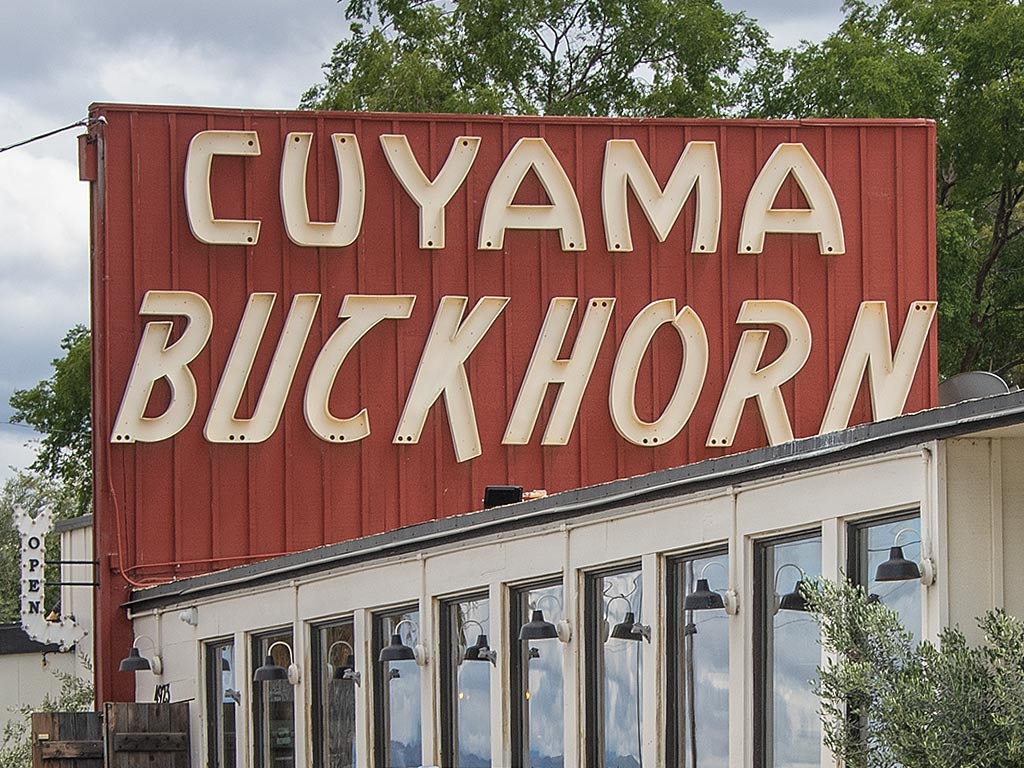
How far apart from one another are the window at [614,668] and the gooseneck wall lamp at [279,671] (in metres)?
4.32

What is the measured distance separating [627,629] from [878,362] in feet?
42.0

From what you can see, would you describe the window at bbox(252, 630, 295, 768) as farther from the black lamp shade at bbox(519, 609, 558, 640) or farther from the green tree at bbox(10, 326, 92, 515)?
the green tree at bbox(10, 326, 92, 515)

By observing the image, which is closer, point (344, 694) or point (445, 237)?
point (344, 694)

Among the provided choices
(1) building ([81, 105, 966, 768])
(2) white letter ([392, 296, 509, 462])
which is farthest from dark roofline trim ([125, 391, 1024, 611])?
(2) white letter ([392, 296, 509, 462])

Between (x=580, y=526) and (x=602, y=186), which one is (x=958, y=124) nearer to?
(x=602, y=186)

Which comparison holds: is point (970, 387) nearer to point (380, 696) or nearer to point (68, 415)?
point (380, 696)

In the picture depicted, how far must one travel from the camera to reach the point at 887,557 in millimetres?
11039

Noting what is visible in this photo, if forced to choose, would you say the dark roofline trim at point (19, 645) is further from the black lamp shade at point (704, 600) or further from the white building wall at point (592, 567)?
the black lamp shade at point (704, 600)

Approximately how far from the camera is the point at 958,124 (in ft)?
131

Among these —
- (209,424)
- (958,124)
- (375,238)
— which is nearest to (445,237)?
(375,238)

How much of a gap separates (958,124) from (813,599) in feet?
103

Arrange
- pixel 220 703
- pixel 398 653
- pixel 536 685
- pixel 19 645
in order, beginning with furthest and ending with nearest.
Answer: pixel 19 645 → pixel 220 703 → pixel 398 653 → pixel 536 685

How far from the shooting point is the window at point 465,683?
15.3m

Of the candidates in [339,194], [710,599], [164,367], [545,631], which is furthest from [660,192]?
[710,599]
